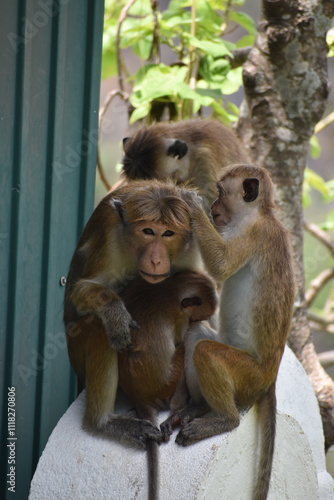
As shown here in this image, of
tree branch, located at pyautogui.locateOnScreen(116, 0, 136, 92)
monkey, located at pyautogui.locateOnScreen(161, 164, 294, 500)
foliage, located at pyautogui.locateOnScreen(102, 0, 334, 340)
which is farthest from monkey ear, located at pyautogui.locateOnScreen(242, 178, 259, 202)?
tree branch, located at pyautogui.locateOnScreen(116, 0, 136, 92)

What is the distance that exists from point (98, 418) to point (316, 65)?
415 centimetres

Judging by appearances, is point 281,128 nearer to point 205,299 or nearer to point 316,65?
point 316,65

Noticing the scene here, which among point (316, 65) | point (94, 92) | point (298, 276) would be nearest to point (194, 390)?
point (94, 92)

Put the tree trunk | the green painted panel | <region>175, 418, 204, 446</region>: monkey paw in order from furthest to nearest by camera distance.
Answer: the tree trunk
the green painted panel
<region>175, 418, 204, 446</region>: monkey paw

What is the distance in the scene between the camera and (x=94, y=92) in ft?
17.0

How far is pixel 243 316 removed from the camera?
156 inches

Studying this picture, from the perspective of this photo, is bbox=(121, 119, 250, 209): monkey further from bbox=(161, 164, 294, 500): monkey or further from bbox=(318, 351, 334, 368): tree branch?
bbox=(318, 351, 334, 368): tree branch

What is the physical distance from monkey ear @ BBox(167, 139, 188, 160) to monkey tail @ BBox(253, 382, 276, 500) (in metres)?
3.22

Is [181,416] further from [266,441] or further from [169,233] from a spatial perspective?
[169,233]

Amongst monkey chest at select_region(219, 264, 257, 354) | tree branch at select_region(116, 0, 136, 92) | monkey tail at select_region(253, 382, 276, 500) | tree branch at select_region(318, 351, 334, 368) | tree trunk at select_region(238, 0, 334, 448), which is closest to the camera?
monkey tail at select_region(253, 382, 276, 500)

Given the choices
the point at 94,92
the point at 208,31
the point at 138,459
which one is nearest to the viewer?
the point at 138,459

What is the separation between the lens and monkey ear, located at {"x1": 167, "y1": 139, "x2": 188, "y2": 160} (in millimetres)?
6602

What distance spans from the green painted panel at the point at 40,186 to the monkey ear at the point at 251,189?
4.65ft

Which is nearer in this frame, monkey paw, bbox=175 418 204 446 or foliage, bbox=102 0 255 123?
monkey paw, bbox=175 418 204 446
